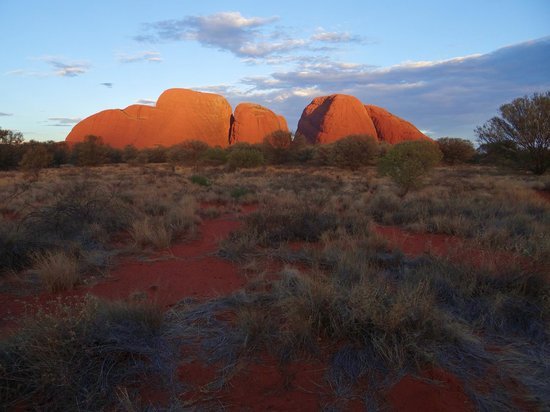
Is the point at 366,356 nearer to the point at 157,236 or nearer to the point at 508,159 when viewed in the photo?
the point at 157,236

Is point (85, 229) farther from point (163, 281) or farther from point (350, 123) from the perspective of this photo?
point (350, 123)

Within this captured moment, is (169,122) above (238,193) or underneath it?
above

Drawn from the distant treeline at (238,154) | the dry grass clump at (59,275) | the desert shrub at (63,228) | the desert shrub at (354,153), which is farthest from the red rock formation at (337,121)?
the dry grass clump at (59,275)

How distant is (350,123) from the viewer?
2482 inches

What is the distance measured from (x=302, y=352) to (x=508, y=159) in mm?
24610

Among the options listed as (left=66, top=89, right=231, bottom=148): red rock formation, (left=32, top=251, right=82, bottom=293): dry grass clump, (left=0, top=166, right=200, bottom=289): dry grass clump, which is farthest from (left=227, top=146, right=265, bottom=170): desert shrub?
(left=66, top=89, right=231, bottom=148): red rock formation

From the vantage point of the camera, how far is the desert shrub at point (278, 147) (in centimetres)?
4369

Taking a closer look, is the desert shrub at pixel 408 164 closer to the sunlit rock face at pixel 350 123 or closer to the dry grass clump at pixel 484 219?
the dry grass clump at pixel 484 219

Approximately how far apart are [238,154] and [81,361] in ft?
Answer: 95.9

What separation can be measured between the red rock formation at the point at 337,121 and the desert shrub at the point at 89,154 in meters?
31.4

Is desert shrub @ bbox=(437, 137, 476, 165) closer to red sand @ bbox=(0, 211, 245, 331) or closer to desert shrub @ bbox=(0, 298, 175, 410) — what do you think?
red sand @ bbox=(0, 211, 245, 331)

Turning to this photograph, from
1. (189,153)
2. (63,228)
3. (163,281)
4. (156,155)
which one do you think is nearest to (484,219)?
(163,281)

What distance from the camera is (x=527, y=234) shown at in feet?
23.1

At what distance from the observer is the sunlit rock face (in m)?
62.4
